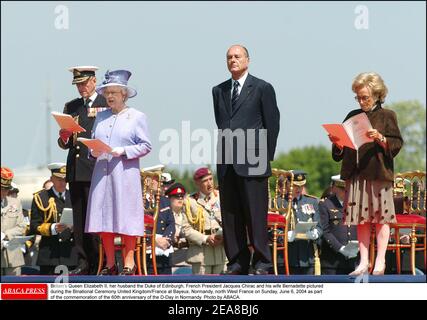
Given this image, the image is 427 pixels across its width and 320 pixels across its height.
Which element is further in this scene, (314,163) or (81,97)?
(314,163)

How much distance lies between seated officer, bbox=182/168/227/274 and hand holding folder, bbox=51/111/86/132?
198 centimetres

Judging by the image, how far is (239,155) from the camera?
8625 mm

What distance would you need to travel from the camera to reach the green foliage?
196ft

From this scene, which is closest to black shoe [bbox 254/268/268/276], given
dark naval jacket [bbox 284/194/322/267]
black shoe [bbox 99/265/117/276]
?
black shoe [bbox 99/265/117/276]

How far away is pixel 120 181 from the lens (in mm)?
8844

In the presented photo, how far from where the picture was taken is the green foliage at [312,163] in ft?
196

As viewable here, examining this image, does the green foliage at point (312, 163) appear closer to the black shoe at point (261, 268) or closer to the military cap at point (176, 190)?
the military cap at point (176, 190)

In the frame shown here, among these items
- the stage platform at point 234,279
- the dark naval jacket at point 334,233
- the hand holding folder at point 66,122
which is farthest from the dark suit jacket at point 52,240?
the stage platform at point 234,279

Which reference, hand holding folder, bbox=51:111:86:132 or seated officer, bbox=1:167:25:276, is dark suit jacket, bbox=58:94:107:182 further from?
seated officer, bbox=1:167:25:276

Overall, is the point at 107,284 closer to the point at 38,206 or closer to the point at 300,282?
the point at 300,282

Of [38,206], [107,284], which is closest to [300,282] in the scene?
[107,284]
